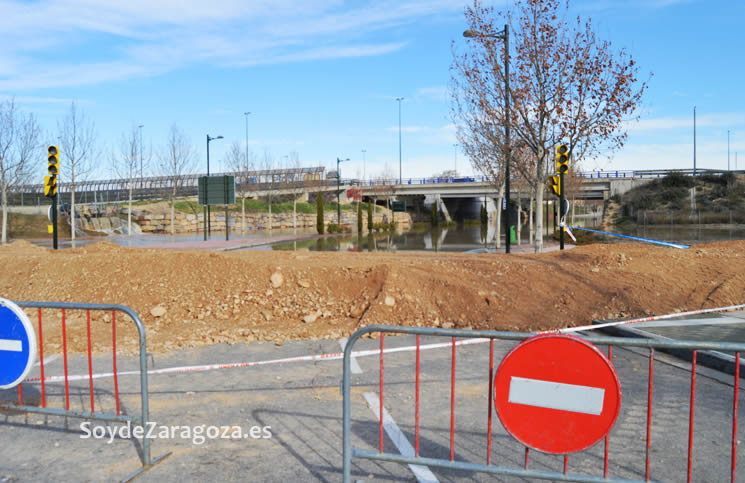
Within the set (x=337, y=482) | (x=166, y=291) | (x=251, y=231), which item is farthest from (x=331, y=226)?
(x=337, y=482)

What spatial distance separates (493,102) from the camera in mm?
21641

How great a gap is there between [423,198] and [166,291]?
76164mm

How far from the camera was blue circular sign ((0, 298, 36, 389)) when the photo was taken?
461cm

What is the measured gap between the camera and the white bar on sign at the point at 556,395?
11.0ft

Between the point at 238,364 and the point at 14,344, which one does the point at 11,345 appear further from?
the point at 238,364

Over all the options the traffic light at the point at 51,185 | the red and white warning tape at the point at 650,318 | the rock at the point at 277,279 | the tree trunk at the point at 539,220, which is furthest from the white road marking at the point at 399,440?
the traffic light at the point at 51,185

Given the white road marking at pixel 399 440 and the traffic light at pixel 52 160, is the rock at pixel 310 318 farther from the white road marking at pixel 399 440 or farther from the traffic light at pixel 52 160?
the traffic light at pixel 52 160

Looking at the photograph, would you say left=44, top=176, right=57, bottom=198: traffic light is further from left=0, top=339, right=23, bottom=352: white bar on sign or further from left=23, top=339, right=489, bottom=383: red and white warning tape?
left=0, top=339, right=23, bottom=352: white bar on sign

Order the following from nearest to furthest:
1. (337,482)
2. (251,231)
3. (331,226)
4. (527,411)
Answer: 1. (527,411)
2. (337,482)
3. (331,226)
4. (251,231)

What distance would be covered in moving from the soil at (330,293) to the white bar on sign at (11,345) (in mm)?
3603

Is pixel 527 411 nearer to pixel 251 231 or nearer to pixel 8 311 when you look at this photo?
pixel 8 311

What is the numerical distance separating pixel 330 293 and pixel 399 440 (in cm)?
614

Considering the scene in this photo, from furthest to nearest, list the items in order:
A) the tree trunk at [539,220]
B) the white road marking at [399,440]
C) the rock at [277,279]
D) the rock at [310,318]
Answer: the tree trunk at [539,220] → the rock at [277,279] → the rock at [310,318] → the white road marking at [399,440]

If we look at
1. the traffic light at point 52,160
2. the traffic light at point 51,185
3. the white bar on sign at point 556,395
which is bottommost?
the white bar on sign at point 556,395
